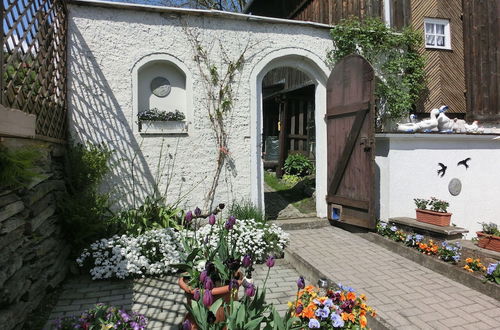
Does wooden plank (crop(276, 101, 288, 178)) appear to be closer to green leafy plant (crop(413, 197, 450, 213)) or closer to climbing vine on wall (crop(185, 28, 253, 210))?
climbing vine on wall (crop(185, 28, 253, 210))

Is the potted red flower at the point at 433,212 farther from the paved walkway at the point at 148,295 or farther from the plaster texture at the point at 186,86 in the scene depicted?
the plaster texture at the point at 186,86

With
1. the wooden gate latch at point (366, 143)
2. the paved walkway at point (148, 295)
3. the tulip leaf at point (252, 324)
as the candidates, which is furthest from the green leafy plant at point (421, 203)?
the tulip leaf at point (252, 324)

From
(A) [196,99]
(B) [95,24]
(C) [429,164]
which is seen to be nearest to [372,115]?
→ (C) [429,164]

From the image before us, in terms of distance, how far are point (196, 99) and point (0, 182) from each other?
3786 millimetres

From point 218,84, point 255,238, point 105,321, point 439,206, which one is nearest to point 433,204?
point 439,206

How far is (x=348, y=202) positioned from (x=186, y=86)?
3512mm

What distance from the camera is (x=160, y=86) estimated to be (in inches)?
240

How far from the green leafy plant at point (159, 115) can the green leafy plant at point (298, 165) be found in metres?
5.17

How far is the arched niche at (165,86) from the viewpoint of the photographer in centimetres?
599

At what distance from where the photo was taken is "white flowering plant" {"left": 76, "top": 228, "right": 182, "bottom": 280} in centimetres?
448

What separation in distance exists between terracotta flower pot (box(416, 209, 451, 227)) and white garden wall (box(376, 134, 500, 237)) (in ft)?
1.19

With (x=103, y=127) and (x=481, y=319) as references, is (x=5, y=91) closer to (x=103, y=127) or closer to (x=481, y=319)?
(x=103, y=127)

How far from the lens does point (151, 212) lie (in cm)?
559

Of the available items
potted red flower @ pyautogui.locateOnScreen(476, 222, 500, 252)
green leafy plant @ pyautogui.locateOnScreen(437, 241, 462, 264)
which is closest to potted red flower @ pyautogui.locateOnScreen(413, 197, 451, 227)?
potted red flower @ pyautogui.locateOnScreen(476, 222, 500, 252)
